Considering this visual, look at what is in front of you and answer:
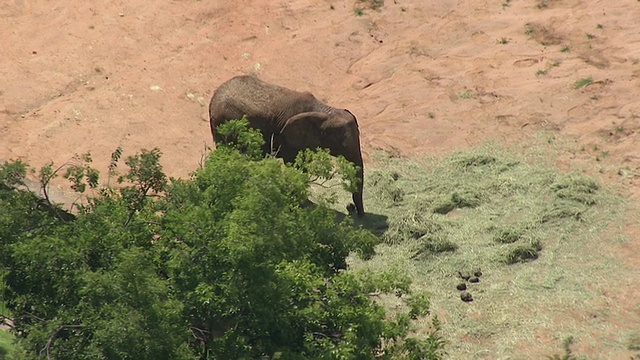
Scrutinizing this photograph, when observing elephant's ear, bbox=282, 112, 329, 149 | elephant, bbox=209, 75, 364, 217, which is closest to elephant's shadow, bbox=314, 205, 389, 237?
elephant, bbox=209, 75, 364, 217

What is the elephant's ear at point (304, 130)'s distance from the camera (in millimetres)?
17422

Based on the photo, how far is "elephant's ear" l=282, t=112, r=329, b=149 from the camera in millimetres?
17422

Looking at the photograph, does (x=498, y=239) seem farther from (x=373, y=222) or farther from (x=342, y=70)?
(x=342, y=70)

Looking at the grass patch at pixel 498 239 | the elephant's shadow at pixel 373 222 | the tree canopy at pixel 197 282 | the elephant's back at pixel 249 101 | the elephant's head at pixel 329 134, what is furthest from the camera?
the elephant's back at pixel 249 101

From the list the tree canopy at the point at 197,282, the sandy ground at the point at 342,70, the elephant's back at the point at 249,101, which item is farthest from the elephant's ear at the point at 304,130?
the tree canopy at the point at 197,282

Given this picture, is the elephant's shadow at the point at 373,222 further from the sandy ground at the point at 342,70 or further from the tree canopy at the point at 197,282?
the tree canopy at the point at 197,282

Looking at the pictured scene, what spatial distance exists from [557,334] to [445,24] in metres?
10.7

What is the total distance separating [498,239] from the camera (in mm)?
16469

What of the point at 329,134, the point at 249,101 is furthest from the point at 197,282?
the point at 249,101

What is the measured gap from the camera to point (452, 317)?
48.2 feet

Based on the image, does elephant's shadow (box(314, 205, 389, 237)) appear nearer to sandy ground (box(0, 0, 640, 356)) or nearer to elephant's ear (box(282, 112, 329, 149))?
elephant's ear (box(282, 112, 329, 149))

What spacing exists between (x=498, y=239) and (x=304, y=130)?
3.44 m

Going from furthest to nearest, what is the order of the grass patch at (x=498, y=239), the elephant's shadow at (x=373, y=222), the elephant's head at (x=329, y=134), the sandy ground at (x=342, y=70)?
the sandy ground at (x=342, y=70), the elephant's head at (x=329, y=134), the elephant's shadow at (x=373, y=222), the grass patch at (x=498, y=239)

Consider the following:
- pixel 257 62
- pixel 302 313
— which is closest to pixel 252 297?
pixel 302 313
